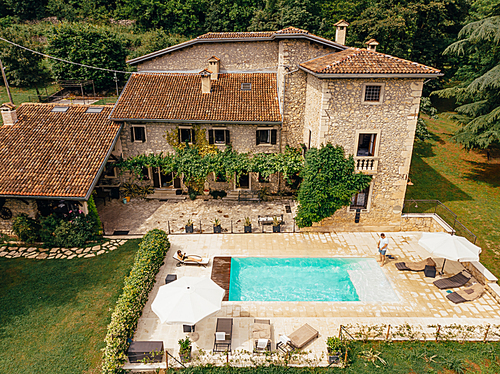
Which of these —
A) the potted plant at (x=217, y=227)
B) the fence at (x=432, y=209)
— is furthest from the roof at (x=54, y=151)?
the fence at (x=432, y=209)

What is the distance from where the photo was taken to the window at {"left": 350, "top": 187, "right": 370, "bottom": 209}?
21578 millimetres

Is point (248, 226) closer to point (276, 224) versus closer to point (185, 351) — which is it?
point (276, 224)

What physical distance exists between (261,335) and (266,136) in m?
14.6

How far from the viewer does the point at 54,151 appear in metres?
22.2

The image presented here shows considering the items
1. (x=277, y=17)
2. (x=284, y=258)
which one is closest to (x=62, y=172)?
(x=284, y=258)

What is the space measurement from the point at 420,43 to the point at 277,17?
77.8ft

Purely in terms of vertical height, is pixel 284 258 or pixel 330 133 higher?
pixel 330 133

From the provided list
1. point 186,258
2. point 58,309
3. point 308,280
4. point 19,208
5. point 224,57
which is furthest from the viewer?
point 224,57

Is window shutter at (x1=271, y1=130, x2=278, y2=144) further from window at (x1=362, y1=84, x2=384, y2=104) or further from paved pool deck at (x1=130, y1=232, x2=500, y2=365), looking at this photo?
paved pool deck at (x1=130, y1=232, x2=500, y2=365)

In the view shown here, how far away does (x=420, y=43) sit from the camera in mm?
42156

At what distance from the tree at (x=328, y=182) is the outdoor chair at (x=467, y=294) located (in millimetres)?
7194

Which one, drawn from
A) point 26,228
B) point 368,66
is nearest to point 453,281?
point 368,66

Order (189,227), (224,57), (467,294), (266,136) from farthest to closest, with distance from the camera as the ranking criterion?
(224,57) → (266,136) → (189,227) → (467,294)

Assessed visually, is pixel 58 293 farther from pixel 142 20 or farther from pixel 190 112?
pixel 142 20
